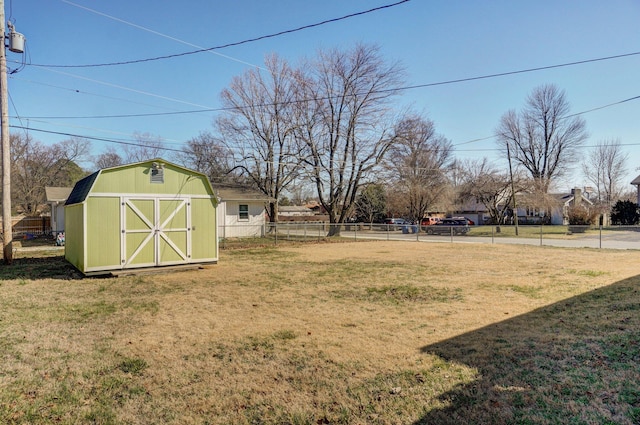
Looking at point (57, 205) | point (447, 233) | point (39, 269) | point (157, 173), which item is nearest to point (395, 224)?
point (447, 233)

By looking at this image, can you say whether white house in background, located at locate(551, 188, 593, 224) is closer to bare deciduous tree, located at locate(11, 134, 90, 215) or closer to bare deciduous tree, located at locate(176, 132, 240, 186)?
bare deciduous tree, located at locate(176, 132, 240, 186)

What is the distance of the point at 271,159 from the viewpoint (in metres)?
29.2

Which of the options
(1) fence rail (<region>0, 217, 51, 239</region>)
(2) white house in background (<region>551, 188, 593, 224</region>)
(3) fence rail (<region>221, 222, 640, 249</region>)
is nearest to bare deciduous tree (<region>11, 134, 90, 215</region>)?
(1) fence rail (<region>0, 217, 51, 239</region>)

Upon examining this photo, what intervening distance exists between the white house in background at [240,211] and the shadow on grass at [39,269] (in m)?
11.2

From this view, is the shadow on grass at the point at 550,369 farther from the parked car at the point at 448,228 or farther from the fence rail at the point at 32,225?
the fence rail at the point at 32,225

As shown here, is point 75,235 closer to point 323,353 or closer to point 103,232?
point 103,232

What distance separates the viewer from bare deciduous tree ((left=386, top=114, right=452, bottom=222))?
93.0ft

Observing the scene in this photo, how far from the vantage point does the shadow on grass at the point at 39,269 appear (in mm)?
Answer: 10125

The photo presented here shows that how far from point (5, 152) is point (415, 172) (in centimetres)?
3157

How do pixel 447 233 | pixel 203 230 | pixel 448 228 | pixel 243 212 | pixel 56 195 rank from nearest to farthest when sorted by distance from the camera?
1. pixel 203 230
2. pixel 56 195
3. pixel 243 212
4. pixel 447 233
5. pixel 448 228

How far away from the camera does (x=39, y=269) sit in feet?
37.7

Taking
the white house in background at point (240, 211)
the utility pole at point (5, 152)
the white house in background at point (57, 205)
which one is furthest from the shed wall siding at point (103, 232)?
the white house in background at point (57, 205)

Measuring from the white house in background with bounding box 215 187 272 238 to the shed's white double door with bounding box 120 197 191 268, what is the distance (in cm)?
1276

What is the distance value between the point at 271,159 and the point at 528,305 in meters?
24.5
